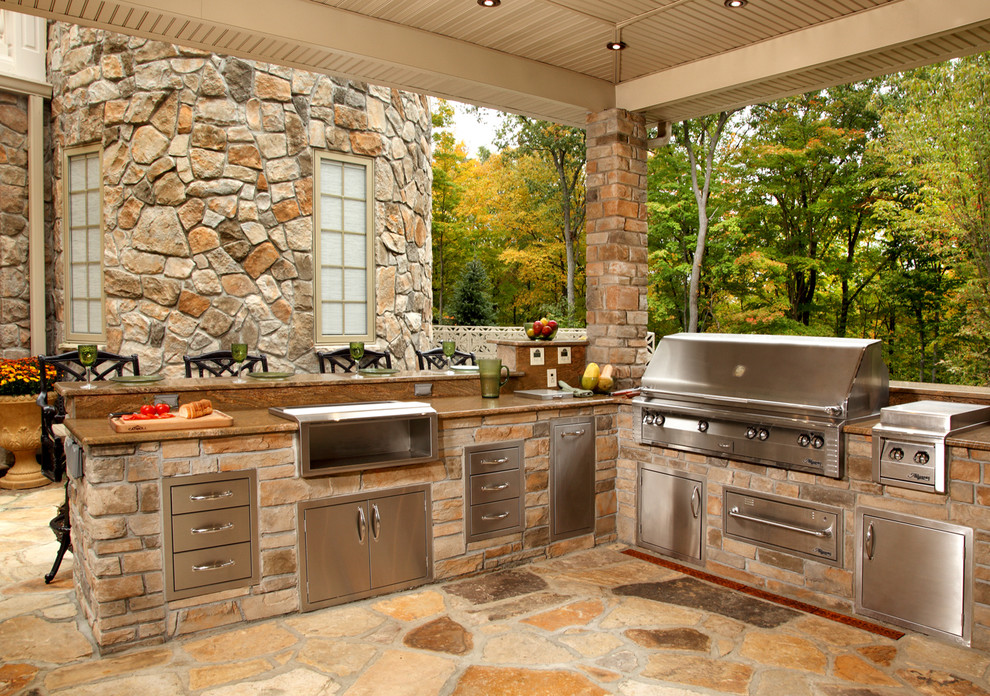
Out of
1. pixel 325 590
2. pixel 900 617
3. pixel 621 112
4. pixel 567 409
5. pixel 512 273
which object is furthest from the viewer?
pixel 512 273

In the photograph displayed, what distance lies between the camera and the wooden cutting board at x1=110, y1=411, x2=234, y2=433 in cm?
288

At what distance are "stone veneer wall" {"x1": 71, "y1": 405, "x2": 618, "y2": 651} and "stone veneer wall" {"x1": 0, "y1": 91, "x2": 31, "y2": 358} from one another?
4364 millimetres

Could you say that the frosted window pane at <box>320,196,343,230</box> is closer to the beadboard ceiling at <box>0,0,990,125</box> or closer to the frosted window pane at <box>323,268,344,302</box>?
the frosted window pane at <box>323,268,344,302</box>

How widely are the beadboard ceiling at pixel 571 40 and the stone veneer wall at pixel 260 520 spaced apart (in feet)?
6.72

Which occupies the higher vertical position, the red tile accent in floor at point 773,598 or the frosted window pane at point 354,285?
the frosted window pane at point 354,285

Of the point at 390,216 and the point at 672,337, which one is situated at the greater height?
the point at 390,216

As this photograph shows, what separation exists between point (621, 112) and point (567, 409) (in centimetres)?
212

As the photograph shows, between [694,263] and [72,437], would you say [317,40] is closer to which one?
[72,437]

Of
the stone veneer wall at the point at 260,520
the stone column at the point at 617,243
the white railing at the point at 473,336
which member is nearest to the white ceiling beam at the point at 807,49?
the stone column at the point at 617,243

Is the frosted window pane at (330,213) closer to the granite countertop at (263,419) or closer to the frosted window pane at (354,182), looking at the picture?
the frosted window pane at (354,182)

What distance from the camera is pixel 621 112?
15.6 ft

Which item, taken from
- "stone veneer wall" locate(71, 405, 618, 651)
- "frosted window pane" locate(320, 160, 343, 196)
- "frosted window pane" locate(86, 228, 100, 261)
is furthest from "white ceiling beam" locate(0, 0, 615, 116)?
"frosted window pane" locate(86, 228, 100, 261)

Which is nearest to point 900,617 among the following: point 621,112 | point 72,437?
point 621,112

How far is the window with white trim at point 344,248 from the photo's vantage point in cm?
652
